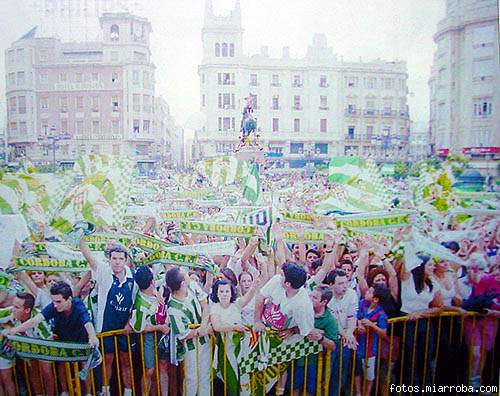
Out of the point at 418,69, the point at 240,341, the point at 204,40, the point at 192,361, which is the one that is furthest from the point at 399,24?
the point at 192,361

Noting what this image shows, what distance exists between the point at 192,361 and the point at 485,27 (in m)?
2.69

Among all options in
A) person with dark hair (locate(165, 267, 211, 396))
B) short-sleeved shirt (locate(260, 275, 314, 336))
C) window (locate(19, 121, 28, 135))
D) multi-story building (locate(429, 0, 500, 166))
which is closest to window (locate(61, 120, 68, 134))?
window (locate(19, 121, 28, 135))

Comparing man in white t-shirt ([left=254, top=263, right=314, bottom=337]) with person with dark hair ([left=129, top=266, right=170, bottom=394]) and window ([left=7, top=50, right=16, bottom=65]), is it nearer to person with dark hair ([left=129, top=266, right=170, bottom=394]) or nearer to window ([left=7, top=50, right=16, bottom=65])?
person with dark hair ([left=129, top=266, right=170, bottom=394])

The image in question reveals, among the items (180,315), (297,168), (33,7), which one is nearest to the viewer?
(180,315)

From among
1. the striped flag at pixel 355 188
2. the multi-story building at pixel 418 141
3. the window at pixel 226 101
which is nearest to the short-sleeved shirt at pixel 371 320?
the striped flag at pixel 355 188

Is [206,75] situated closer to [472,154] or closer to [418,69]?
[418,69]

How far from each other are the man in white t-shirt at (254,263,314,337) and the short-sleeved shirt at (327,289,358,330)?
148 millimetres

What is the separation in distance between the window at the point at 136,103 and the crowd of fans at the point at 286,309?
2.60 ft

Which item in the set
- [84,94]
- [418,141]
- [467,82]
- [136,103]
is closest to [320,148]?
[418,141]

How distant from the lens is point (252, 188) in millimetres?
3053

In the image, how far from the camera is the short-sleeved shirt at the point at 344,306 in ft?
9.27

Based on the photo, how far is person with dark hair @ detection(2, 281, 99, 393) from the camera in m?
2.73

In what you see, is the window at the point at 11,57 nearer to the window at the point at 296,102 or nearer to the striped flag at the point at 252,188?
the striped flag at the point at 252,188

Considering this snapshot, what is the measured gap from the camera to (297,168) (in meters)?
3.17
